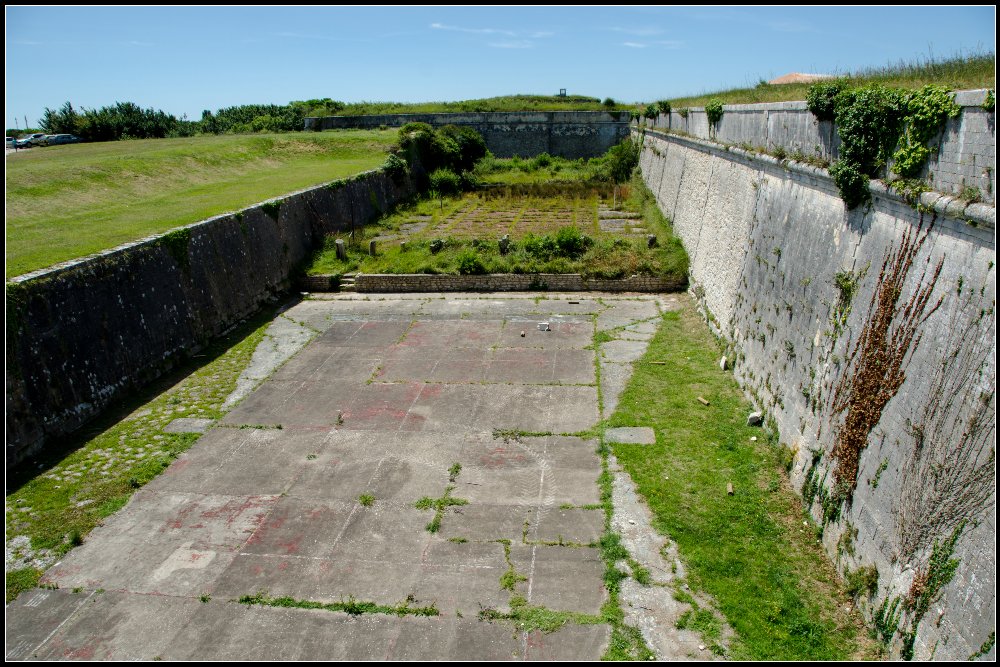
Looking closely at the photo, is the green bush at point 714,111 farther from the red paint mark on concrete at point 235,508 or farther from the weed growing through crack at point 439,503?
the red paint mark on concrete at point 235,508

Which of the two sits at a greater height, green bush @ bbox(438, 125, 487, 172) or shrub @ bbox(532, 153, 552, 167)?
green bush @ bbox(438, 125, 487, 172)

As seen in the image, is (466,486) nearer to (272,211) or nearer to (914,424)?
(914,424)

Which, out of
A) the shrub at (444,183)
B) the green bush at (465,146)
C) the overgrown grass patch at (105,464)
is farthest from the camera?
the green bush at (465,146)

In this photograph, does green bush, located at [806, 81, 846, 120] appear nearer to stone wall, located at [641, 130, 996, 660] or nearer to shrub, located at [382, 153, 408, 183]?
stone wall, located at [641, 130, 996, 660]

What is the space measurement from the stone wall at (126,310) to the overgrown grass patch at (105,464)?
1.46 feet

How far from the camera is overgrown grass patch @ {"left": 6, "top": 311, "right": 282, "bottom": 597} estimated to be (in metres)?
7.82

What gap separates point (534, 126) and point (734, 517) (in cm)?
3862

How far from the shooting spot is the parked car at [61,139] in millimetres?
31184

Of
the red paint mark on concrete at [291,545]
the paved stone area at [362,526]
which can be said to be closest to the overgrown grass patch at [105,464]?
the paved stone area at [362,526]

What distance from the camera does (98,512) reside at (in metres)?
8.09

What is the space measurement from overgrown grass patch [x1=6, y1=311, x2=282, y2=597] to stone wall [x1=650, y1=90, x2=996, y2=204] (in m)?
10.6

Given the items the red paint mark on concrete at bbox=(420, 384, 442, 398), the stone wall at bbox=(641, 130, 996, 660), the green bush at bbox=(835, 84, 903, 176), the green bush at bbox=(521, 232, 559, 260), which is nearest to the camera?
the stone wall at bbox=(641, 130, 996, 660)

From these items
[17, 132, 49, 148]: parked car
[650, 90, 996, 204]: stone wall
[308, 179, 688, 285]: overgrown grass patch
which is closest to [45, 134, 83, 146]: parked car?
[17, 132, 49, 148]: parked car

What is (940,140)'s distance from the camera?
5863 millimetres
